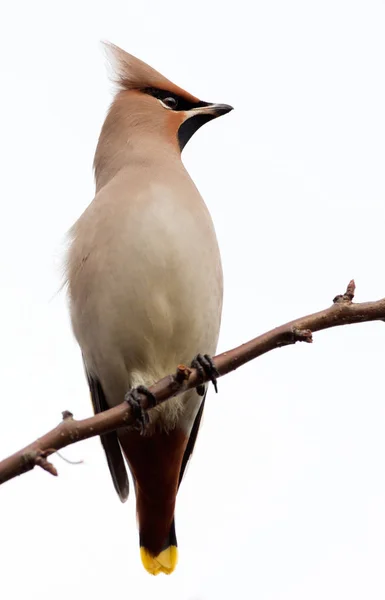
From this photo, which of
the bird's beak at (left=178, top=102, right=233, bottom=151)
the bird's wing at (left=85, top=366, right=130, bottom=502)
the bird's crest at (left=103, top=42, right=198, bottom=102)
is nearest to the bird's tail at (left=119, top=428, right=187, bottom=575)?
the bird's wing at (left=85, top=366, right=130, bottom=502)

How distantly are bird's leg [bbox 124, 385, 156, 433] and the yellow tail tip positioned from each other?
1200 mm

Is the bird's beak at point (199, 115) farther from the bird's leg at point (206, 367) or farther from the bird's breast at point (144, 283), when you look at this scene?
the bird's leg at point (206, 367)

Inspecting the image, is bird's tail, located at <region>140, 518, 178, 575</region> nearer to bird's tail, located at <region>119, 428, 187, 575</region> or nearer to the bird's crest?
bird's tail, located at <region>119, 428, 187, 575</region>

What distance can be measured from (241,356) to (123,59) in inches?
100

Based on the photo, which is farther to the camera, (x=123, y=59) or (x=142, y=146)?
(x=123, y=59)

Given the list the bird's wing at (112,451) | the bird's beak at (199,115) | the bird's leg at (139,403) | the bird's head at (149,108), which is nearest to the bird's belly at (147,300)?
the bird's wing at (112,451)

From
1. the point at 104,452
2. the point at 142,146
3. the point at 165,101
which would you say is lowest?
the point at 104,452

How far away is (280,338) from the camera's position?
2.74 metres

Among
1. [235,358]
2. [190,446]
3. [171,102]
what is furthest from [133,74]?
[235,358]

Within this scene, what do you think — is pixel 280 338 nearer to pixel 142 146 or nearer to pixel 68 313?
pixel 68 313

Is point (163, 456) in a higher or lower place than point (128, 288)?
lower

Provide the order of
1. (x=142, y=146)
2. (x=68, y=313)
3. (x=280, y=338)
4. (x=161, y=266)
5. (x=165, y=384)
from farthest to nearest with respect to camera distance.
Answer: (x=142, y=146) → (x=68, y=313) → (x=161, y=266) → (x=165, y=384) → (x=280, y=338)

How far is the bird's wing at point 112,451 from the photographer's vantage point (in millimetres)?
4008

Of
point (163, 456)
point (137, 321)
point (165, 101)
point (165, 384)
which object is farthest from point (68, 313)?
point (165, 101)
